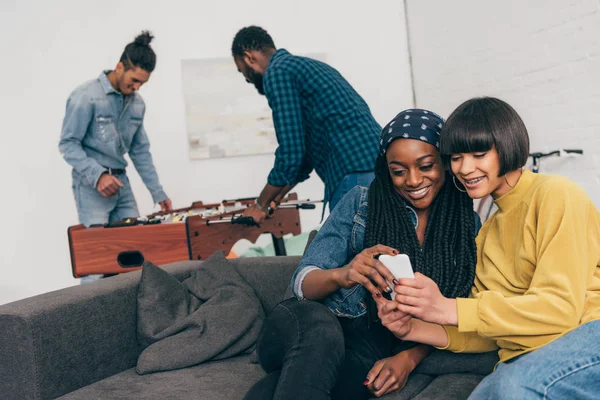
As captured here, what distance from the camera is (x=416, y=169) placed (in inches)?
67.1

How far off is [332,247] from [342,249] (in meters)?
0.03

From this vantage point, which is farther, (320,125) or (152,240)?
(152,240)

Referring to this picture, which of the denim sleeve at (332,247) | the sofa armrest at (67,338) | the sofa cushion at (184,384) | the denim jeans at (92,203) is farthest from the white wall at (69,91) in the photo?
the denim sleeve at (332,247)

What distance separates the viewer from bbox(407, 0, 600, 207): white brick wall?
338 centimetres

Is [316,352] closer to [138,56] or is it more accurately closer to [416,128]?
[416,128]

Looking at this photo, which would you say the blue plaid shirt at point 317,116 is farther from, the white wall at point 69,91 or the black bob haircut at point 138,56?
the white wall at point 69,91

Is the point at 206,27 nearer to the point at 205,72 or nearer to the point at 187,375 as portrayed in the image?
the point at 205,72

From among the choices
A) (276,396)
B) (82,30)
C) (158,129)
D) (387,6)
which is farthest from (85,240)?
(387,6)

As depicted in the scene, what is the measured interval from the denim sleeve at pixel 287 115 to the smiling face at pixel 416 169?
3.35ft

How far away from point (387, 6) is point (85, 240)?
3615 millimetres

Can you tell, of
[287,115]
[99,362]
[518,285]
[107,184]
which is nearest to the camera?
[518,285]

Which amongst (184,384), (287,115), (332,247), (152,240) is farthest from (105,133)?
(332,247)

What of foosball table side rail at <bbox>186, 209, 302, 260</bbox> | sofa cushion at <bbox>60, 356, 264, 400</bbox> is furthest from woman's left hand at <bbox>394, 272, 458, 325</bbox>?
foosball table side rail at <bbox>186, 209, 302, 260</bbox>

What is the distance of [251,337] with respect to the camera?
2.22 meters
